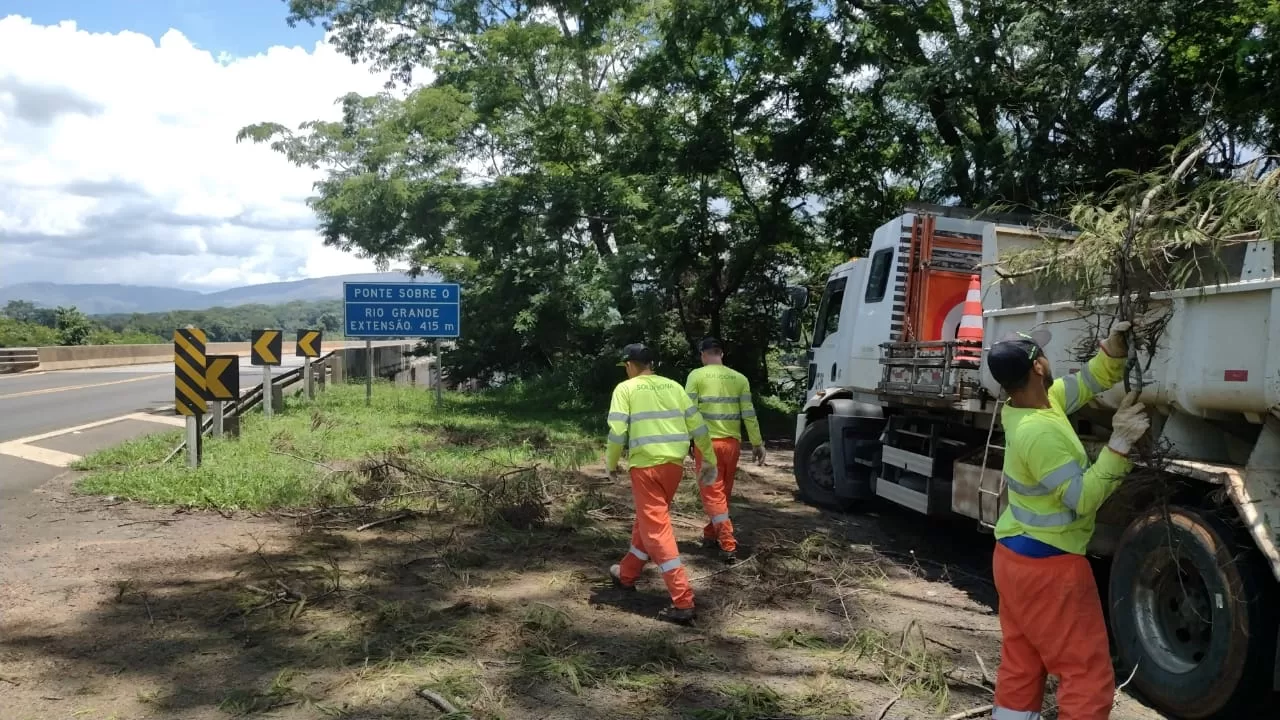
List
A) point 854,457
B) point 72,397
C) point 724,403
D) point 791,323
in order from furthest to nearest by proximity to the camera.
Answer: point 72,397, point 791,323, point 854,457, point 724,403

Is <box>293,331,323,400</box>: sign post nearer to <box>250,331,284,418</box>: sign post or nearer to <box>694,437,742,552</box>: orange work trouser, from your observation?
<box>250,331,284,418</box>: sign post

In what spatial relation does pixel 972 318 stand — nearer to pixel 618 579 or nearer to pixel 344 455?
pixel 618 579

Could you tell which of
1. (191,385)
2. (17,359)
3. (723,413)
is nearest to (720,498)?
(723,413)

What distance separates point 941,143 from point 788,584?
10925mm

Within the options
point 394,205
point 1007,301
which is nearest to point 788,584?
point 1007,301

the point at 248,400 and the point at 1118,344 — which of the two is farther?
the point at 248,400

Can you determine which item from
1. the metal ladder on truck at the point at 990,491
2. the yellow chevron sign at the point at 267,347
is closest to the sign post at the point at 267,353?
the yellow chevron sign at the point at 267,347

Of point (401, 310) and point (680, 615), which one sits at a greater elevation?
point (401, 310)

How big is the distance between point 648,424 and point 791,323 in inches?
188

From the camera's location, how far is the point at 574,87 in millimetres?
20188

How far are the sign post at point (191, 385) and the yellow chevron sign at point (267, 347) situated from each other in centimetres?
440

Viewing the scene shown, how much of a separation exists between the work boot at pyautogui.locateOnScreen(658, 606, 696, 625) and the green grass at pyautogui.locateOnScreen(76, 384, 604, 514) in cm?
304

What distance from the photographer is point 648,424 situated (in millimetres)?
6016

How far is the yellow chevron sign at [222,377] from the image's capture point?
10008mm
